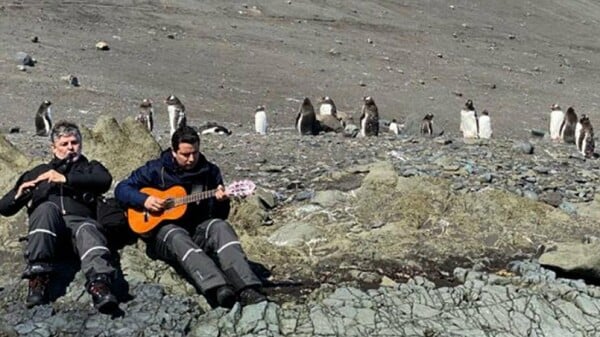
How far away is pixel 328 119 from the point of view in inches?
712

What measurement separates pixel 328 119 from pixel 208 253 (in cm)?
1233

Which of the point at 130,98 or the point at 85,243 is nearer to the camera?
the point at 85,243

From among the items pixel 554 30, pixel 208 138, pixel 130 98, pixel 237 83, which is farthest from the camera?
pixel 554 30

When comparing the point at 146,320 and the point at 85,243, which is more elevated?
the point at 85,243

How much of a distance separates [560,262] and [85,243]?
11.2 ft

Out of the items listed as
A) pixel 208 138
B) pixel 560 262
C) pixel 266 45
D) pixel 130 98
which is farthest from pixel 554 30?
pixel 560 262

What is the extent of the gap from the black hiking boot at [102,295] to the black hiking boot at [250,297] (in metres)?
0.78

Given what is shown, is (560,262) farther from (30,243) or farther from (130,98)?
(130,98)

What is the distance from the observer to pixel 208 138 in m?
11.6

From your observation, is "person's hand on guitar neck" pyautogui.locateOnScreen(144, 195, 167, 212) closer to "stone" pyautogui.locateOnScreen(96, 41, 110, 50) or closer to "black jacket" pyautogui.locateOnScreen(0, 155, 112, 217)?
"black jacket" pyautogui.locateOnScreen(0, 155, 112, 217)

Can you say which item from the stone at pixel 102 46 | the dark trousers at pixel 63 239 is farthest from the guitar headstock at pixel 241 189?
the stone at pixel 102 46

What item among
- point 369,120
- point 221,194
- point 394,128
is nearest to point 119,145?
point 221,194

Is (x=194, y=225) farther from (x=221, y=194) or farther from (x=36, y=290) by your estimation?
(x=36, y=290)

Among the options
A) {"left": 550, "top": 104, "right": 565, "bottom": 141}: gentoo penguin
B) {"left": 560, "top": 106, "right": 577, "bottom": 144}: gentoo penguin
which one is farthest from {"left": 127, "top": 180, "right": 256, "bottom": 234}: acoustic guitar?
{"left": 550, "top": 104, "right": 565, "bottom": 141}: gentoo penguin
